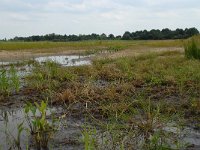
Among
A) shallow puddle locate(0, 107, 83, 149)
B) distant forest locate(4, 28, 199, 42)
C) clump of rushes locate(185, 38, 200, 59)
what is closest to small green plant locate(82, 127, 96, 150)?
shallow puddle locate(0, 107, 83, 149)

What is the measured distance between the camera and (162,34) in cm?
7769

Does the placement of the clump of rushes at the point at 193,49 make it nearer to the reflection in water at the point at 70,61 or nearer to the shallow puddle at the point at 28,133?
the reflection in water at the point at 70,61

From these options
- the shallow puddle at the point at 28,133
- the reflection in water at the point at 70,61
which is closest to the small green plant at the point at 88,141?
the shallow puddle at the point at 28,133

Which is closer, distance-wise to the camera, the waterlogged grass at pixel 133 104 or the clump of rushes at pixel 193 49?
the waterlogged grass at pixel 133 104

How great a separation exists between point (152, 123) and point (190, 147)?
0.64m

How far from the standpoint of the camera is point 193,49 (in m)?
15.0

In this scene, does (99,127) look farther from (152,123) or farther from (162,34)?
(162,34)

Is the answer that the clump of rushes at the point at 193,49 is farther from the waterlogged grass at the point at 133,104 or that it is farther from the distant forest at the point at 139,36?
the distant forest at the point at 139,36

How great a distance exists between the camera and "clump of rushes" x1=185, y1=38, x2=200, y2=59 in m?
14.7

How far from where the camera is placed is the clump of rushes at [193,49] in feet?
48.1

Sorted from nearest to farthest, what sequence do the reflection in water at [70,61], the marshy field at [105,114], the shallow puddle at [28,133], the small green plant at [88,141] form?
the small green plant at [88,141] < the marshy field at [105,114] < the shallow puddle at [28,133] < the reflection in water at [70,61]

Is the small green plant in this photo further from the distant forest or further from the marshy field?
the distant forest

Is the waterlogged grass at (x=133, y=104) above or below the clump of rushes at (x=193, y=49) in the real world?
below

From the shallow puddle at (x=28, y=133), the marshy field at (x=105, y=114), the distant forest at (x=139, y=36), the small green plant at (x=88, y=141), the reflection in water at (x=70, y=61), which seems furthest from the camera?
the distant forest at (x=139, y=36)
